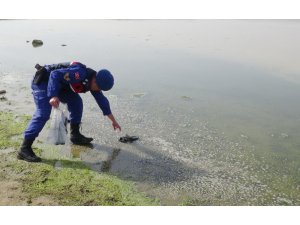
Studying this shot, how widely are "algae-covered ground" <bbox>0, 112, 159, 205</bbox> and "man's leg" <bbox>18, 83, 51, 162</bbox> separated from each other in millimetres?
115

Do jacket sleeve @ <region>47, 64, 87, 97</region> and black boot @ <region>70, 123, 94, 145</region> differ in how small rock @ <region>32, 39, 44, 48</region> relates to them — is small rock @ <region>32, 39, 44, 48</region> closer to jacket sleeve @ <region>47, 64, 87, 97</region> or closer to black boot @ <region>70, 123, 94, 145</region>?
black boot @ <region>70, 123, 94, 145</region>

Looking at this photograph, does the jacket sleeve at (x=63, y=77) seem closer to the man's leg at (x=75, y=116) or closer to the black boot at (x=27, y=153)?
the man's leg at (x=75, y=116)

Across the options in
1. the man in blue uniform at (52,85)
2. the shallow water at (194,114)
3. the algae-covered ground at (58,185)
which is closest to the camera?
the algae-covered ground at (58,185)

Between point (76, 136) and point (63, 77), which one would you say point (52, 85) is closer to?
point (63, 77)

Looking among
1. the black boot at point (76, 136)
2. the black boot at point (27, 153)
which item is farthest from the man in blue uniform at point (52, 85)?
the black boot at point (76, 136)

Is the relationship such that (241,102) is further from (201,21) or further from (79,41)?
(201,21)

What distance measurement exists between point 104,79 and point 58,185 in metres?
1.60

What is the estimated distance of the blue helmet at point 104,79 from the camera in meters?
4.95

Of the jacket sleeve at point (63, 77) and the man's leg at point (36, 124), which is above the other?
the jacket sleeve at point (63, 77)

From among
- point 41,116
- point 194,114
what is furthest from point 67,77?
point 194,114

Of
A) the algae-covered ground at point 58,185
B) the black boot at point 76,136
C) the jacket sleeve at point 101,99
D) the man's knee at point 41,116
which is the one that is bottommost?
the algae-covered ground at point 58,185

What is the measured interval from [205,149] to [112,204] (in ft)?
6.90

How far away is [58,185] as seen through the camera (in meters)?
4.47

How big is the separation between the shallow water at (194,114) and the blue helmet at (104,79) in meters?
1.13
